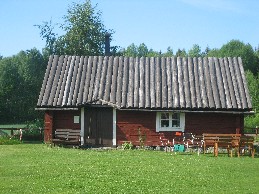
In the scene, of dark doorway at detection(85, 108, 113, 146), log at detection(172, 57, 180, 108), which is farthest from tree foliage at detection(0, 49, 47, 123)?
Result: dark doorway at detection(85, 108, 113, 146)

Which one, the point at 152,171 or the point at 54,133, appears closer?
the point at 152,171

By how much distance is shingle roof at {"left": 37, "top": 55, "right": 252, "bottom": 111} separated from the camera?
25828 mm

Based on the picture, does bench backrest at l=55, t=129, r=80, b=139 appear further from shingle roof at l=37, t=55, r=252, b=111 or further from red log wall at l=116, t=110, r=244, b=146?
red log wall at l=116, t=110, r=244, b=146

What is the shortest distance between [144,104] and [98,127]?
297 cm

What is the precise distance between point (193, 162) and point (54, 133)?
10590 millimetres

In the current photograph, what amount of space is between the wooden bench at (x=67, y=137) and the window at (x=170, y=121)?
464 centimetres

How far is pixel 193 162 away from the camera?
61.0 ft

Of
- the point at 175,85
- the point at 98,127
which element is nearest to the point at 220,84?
the point at 175,85

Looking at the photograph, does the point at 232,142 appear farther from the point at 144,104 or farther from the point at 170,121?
the point at 144,104

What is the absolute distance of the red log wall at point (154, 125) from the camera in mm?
26016

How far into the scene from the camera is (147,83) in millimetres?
27203

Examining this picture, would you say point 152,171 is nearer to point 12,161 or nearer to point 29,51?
point 12,161

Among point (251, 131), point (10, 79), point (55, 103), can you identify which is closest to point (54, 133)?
point (55, 103)

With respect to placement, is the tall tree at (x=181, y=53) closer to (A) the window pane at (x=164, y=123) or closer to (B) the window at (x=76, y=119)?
(A) the window pane at (x=164, y=123)
